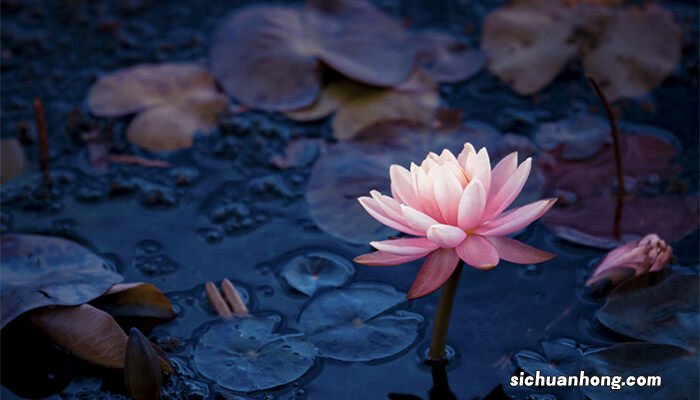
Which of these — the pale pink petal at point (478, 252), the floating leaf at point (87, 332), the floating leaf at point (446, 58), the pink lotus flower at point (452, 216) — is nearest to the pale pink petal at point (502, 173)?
the pink lotus flower at point (452, 216)

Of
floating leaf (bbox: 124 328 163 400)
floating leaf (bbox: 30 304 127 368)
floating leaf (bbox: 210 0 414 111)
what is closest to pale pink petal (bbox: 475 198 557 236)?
floating leaf (bbox: 124 328 163 400)

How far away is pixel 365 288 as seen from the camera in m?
2.06

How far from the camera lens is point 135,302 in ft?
6.61

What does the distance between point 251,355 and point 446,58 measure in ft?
4.82

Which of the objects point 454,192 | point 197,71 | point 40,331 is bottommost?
point 40,331

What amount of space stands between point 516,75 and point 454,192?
132cm

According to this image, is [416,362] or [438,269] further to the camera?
[416,362]

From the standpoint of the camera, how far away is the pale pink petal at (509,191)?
1647 millimetres

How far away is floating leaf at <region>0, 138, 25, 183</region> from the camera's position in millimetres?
2477

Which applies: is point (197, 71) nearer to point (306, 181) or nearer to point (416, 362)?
point (306, 181)

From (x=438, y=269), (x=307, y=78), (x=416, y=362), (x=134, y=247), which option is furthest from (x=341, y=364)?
(x=307, y=78)

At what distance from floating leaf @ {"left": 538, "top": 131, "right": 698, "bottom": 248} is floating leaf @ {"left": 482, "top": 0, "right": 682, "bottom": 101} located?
1.05ft

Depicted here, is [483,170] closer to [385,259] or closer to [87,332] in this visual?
[385,259]

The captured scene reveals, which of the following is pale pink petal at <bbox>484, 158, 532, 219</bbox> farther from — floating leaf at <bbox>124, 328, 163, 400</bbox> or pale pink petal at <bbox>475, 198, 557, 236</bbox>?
floating leaf at <bbox>124, 328, 163, 400</bbox>
